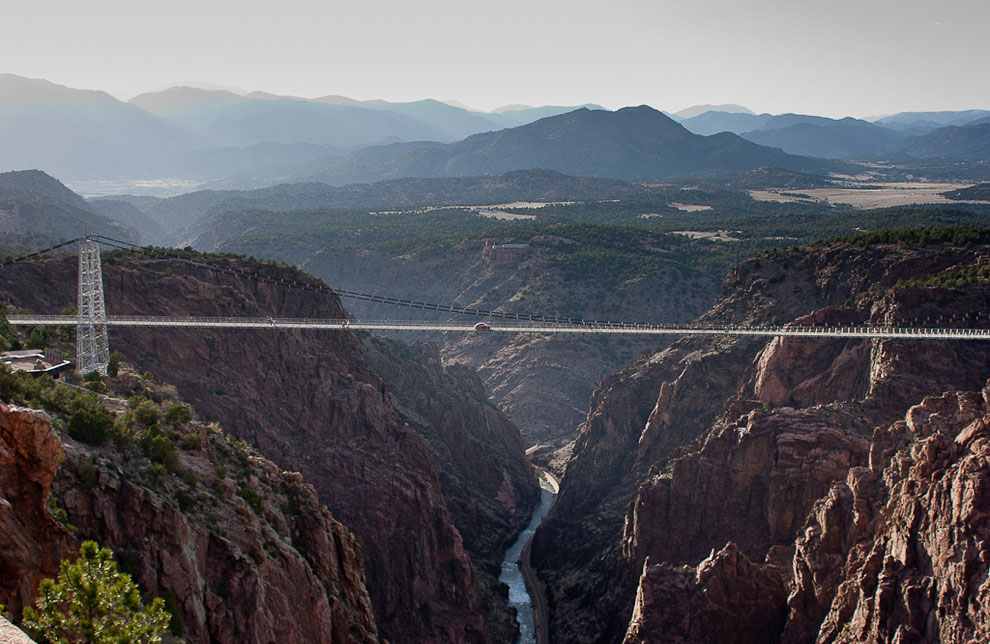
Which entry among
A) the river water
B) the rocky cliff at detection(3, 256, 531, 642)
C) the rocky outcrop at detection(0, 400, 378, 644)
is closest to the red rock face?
the rocky outcrop at detection(0, 400, 378, 644)

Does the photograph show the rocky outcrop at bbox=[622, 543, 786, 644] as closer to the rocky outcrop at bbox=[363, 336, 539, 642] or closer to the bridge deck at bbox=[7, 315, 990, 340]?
the bridge deck at bbox=[7, 315, 990, 340]

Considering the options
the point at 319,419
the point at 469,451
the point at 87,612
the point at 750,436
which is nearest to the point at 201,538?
the point at 87,612

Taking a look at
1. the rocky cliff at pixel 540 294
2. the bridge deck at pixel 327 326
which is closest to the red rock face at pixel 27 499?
the bridge deck at pixel 327 326

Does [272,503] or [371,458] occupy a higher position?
[272,503]

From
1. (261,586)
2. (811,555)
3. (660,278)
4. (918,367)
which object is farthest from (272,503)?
(660,278)

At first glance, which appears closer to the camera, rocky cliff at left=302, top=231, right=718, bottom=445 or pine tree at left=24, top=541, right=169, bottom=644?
pine tree at left=24, top=541, right=169, bottom=644

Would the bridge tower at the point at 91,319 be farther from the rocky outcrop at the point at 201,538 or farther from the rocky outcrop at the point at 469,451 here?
the rocky outcrop at the point at 469,451

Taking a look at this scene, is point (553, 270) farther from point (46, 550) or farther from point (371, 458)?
point (46, 550)

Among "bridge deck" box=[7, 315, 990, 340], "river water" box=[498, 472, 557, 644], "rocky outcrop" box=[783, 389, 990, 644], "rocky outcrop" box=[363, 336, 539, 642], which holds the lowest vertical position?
"river water" box=[498, 472, 557, 644]
